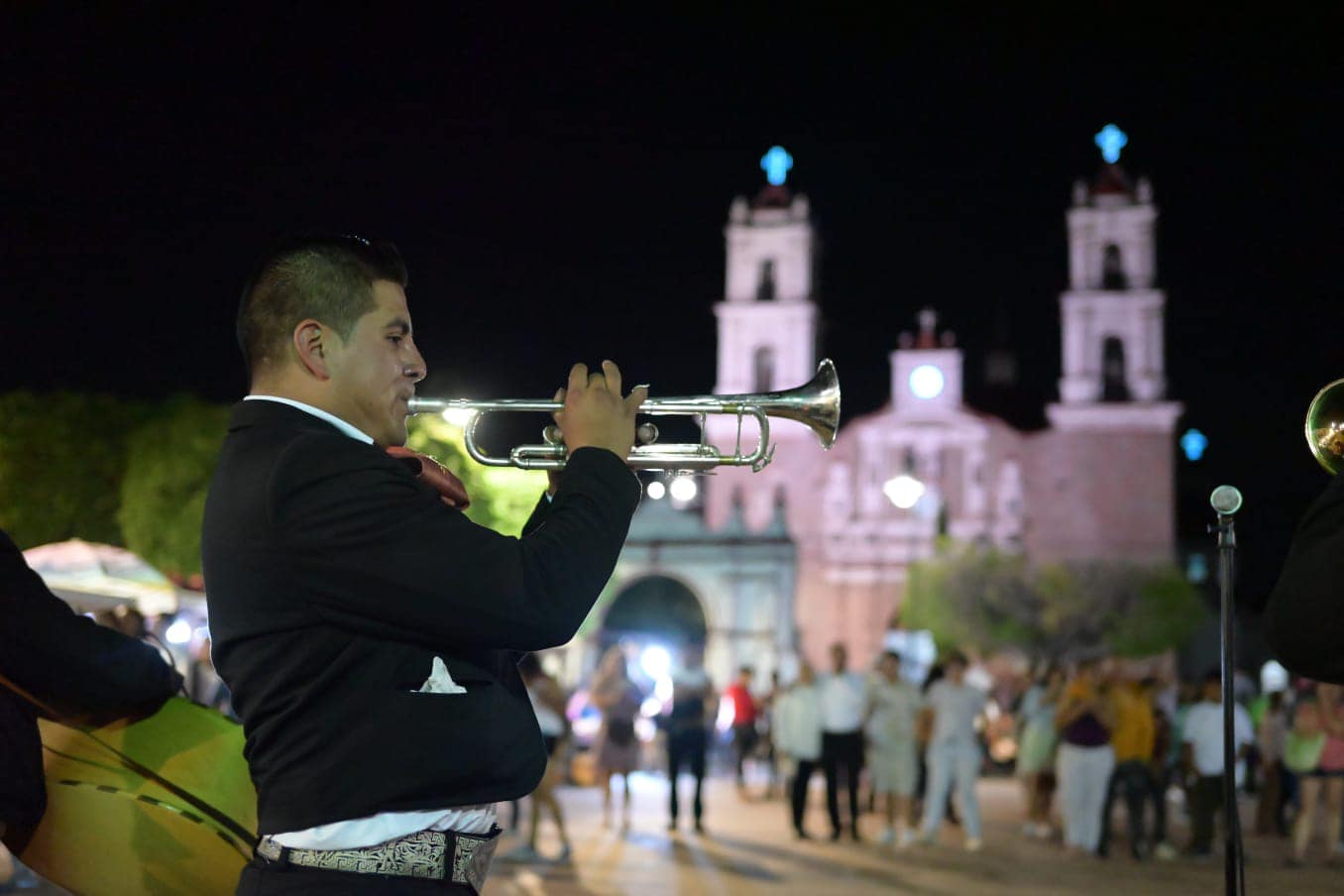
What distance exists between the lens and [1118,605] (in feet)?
160

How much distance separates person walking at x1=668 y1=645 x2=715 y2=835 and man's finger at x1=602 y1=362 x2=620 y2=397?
481 inches

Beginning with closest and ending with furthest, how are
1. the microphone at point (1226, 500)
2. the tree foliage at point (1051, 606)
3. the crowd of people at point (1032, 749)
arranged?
the microphone at point (1226, 500), the crowd of people at point (1032, 749), the tree foliage at point (1051, 606)

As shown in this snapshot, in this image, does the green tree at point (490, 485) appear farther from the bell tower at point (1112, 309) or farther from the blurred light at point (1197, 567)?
the blurred light at point (1197, 567)

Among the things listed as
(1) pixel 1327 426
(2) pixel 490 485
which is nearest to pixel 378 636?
(1) pixel 1327 426

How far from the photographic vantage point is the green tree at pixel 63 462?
35.3 metres

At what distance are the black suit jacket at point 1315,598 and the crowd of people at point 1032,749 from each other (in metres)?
9.68

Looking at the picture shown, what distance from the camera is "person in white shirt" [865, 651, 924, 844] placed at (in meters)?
14.3

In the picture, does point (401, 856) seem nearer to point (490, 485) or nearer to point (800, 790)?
point (800, 790)

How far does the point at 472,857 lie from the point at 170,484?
3444 centimetres

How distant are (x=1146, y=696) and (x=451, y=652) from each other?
40.3 feet

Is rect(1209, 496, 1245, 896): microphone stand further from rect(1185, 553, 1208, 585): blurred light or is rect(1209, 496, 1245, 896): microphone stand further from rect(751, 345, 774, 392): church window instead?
rect(1185, 553, 1208, 585): blurred light

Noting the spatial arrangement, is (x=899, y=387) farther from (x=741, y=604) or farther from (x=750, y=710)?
(x=750, y=710)

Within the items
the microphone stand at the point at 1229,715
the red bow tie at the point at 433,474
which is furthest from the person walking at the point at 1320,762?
the red bow tie at the point at 433,474

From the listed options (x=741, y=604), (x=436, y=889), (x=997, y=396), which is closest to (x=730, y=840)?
(x=436, y=889)
